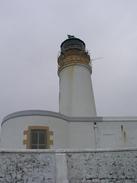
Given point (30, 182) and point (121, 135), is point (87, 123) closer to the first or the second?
point (121, 135)

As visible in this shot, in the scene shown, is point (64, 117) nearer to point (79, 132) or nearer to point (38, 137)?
point (79, 132)

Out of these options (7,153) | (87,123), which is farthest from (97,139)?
(7,153)

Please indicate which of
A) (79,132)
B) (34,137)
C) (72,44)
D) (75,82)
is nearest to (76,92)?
(75,82)

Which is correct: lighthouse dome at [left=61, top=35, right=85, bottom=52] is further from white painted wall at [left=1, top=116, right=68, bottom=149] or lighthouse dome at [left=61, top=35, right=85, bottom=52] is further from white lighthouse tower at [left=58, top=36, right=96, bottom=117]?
white painted wall at [left=1, top=116, right=68, bottom=149]

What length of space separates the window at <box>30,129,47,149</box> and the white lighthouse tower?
3784 mm

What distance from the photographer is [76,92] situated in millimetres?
15977

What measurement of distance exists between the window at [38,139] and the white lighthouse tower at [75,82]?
3.78 m

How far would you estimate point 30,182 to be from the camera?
19.9 ft

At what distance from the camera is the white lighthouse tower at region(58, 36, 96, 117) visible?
15.5 meters

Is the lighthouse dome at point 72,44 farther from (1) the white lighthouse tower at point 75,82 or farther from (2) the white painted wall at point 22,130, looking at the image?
(2) the white painted wall at point 22,130

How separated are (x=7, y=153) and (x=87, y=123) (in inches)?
276

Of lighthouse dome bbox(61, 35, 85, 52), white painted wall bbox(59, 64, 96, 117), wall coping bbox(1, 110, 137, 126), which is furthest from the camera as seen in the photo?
lighthouse dome bbox(61, 35, 85, 52)

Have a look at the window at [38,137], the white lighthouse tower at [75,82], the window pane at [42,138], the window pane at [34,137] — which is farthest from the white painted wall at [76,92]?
the window pane at [34,137]

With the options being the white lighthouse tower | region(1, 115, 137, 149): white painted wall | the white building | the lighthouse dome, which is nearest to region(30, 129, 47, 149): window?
the white building
